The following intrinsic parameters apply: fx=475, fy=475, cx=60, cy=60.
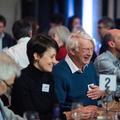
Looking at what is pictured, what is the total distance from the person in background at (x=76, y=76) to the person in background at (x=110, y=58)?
14.8 inches

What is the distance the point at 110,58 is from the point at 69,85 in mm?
785

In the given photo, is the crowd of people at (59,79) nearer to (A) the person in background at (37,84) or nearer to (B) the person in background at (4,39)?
(A) the person in background at (37,84)

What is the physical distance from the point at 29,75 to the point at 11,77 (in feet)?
2.41

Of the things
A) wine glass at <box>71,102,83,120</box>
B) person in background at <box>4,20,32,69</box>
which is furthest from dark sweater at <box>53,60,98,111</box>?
person in background at <box>4,20,32,69</box>

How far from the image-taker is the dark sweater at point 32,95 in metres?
3.69

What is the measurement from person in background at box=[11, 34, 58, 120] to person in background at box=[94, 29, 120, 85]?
89 centimetres

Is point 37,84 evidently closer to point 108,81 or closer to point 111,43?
point 108,81

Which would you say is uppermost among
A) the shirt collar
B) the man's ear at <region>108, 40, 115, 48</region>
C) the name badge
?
the man's ear at <region>108, 40, 115, 48</region>

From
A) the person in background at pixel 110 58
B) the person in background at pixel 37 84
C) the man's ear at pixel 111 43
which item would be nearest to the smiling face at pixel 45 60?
the person in background at pixel 37 84

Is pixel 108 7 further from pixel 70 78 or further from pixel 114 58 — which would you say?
pixel 70 78

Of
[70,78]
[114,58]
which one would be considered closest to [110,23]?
[114,58]

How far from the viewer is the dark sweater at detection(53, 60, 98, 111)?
397 cm

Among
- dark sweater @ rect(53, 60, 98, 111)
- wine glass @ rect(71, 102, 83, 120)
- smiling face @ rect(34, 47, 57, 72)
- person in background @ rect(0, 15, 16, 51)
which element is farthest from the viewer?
person in background @ rect(0, 15, 16, 51)

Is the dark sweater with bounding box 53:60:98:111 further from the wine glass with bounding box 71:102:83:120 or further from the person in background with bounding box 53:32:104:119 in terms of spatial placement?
the wine glass with bounding box 71:102:83:120
